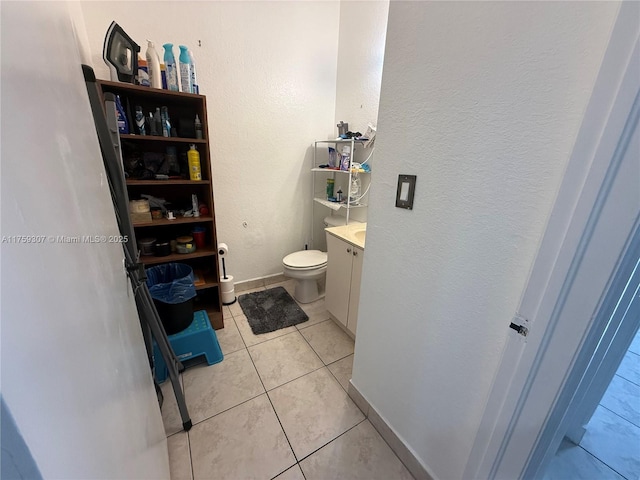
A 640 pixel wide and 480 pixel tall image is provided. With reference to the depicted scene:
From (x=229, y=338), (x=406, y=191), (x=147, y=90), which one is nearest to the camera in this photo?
(x=406, y=191)

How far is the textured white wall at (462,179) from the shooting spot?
0.56 metres

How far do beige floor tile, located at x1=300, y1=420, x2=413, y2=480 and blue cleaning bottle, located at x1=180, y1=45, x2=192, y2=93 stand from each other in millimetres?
2142

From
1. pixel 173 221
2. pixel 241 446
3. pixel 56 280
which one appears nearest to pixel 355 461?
pixel 241 446

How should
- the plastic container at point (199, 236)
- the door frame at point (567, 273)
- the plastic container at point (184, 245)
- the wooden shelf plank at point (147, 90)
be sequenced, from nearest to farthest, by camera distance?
1. the door frame at point (567, 273)
2. the wooden shelf plank at point (147, 90)
3. the plastic container at point (184, 245)
4. the plastic container at point (199, 236)

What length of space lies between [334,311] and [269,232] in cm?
107

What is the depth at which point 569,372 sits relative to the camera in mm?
612

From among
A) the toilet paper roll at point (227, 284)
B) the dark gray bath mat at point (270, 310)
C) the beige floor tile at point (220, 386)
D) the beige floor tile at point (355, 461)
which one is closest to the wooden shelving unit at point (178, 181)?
the toilet paper roll at point (227, 284)

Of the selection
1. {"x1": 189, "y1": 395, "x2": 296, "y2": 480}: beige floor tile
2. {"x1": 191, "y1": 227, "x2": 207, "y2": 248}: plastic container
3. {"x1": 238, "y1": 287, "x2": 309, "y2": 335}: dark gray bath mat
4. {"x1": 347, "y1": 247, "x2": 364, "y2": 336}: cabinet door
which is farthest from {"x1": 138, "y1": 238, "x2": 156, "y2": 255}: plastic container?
{"x1": 347, "y1": 247, "x2": 364, "y2": 336}: cabinet door

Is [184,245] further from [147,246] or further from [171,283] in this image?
[171,283]

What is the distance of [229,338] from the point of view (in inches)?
73.6

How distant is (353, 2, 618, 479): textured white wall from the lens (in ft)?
1.85

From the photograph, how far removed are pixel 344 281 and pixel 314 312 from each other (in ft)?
2.00

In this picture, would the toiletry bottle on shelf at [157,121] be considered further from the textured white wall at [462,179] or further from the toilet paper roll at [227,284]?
the textured white wall at [462,179]

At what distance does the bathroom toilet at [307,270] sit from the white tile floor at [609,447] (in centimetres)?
167
